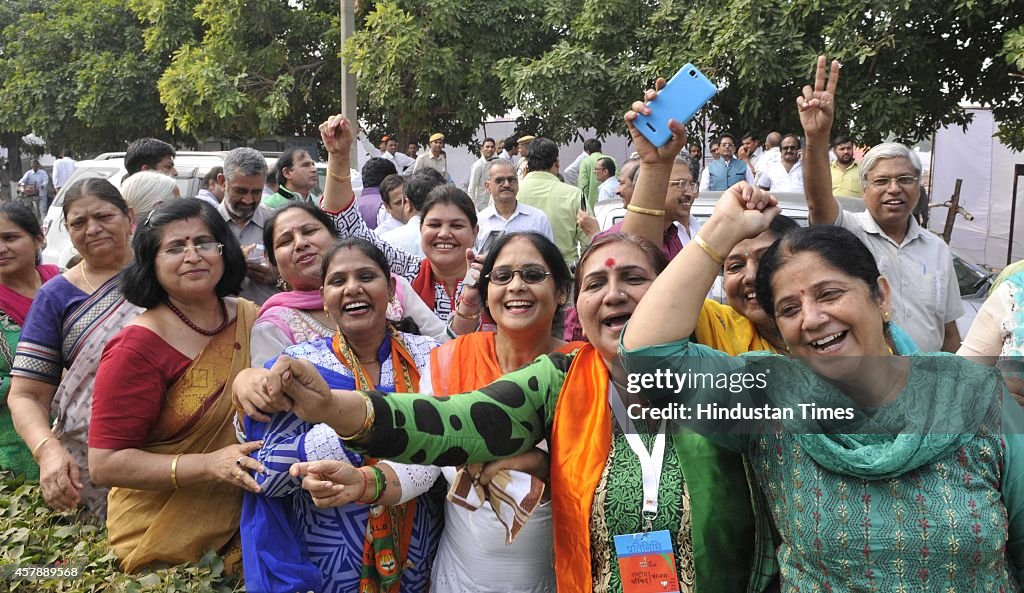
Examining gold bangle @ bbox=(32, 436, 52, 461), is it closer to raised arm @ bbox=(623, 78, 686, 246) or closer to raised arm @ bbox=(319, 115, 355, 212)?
raised arm @ bbox=(319, 115, 355, 212)

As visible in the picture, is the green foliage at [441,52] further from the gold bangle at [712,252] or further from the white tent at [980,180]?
the gold bangle at [712,252]

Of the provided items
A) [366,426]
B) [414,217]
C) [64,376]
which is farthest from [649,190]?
[414,217]

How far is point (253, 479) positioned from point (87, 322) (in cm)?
116

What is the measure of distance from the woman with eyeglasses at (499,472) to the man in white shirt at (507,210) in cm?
332

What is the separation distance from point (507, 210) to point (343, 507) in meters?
3.88

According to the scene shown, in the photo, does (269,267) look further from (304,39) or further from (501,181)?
(304,39)

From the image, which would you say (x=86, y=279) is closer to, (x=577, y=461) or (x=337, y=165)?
(x=337, y=165)

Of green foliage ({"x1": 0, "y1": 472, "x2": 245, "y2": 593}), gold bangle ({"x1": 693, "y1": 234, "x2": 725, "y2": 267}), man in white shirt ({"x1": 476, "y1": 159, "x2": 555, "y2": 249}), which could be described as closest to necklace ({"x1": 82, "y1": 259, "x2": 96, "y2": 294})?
green foliage ({"x1": 0, "y1": 472, "x2": 245, "y2": 593})

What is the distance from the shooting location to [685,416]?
198cm

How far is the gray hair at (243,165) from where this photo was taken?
5.00 metres

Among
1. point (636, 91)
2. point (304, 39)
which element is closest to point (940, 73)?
point (636, 91)

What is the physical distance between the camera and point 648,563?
194 cm

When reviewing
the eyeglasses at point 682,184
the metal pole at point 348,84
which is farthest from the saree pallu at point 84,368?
the metal pole at point 348,84

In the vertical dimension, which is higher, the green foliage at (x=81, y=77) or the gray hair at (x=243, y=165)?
the green foliage at (x=81, y=77)
